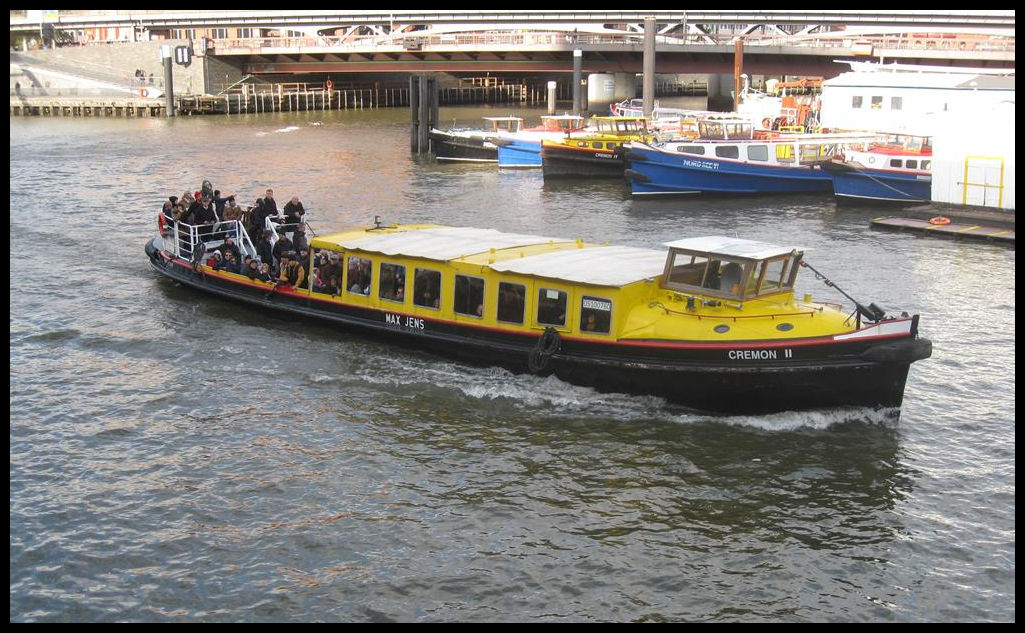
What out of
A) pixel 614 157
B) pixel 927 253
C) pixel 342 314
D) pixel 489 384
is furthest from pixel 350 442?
pixel 614 157

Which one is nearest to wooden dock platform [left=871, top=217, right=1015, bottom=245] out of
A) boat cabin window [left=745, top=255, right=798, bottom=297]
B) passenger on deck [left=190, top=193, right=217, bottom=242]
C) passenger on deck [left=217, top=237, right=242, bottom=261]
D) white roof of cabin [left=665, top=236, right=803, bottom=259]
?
boat cabin window [left=745, top=255, right=798, bottom=297]

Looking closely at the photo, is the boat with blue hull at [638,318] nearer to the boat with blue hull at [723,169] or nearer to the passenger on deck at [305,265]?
the passenger on deck at [305,265]

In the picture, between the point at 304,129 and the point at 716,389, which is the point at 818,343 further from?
the point at 304,129

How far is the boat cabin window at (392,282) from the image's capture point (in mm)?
24703

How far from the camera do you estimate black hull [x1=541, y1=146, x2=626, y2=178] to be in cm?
5612

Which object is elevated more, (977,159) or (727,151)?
(727,151)

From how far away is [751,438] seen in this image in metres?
20.3

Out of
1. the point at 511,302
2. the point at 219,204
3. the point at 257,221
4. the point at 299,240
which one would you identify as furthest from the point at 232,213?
the point at 511,302

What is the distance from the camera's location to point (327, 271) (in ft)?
86.1

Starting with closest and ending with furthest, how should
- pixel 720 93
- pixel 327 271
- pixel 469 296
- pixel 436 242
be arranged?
pixel 469 296
pixel 436 242
pixel 327 271
pixel 720 93

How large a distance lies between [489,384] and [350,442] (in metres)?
3.55

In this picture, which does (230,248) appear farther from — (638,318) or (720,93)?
(720,93)

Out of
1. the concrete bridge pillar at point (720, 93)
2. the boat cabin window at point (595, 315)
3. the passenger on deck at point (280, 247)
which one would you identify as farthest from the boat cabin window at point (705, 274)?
the concrete bridge pillar at point (720, 93)

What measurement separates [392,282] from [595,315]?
5.27m
